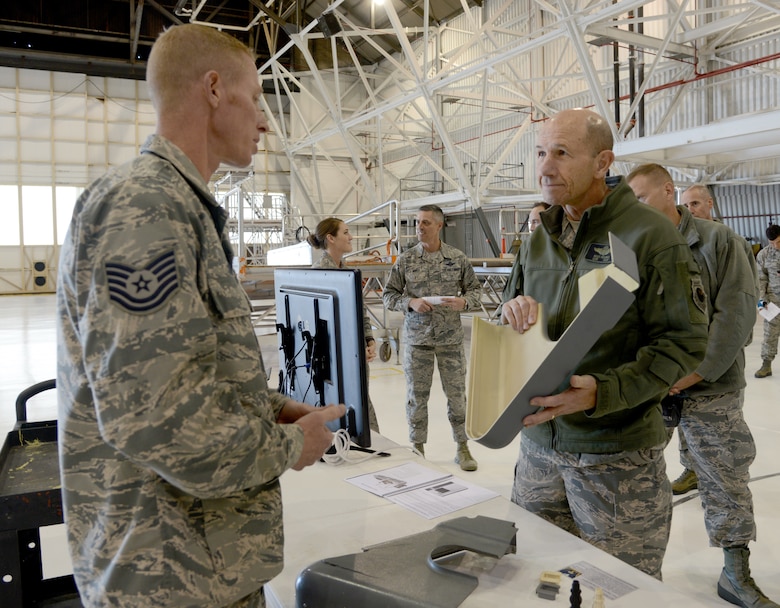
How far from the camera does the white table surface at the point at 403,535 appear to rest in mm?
1256

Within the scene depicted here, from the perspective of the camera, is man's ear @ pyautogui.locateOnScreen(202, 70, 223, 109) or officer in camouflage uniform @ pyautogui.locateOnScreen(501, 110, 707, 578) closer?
man's ear @ pyautogui.locateOnScreen(202, 70, 223, 109)

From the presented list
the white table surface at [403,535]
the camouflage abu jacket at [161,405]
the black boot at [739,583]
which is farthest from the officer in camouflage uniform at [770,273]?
the camouflage abu jacket at [161,405]

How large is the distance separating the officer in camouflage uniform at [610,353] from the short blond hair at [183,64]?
0.91 meters

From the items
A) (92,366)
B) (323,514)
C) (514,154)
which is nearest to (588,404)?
(323,514)

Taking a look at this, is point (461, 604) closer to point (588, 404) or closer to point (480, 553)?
point (480, 553)

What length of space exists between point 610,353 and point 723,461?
1335 mm

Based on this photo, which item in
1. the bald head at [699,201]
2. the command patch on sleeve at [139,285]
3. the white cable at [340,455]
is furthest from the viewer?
the bald head at [699,201]

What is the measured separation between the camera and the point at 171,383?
0.86 metres

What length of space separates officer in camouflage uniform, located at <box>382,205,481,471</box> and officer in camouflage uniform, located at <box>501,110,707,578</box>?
2434 millimetres

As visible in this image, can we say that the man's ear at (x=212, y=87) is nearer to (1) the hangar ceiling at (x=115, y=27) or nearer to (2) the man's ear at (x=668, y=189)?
(2) the man's ear at (x=668, y=189)

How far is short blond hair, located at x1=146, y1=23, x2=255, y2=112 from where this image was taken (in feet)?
3.47

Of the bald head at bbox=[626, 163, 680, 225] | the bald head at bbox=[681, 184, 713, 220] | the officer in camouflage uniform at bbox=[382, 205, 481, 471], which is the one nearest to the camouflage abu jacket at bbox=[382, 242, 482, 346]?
the officer in camouflage uniform at bbox=[382, 205, 481, 471]

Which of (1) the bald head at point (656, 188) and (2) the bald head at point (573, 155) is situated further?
(1) the bald head at point (656, 188)

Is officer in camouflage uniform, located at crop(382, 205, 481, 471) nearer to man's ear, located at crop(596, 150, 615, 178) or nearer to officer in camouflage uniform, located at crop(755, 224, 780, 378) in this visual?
man's ear, located at crop(596, 150, 615, 178)
